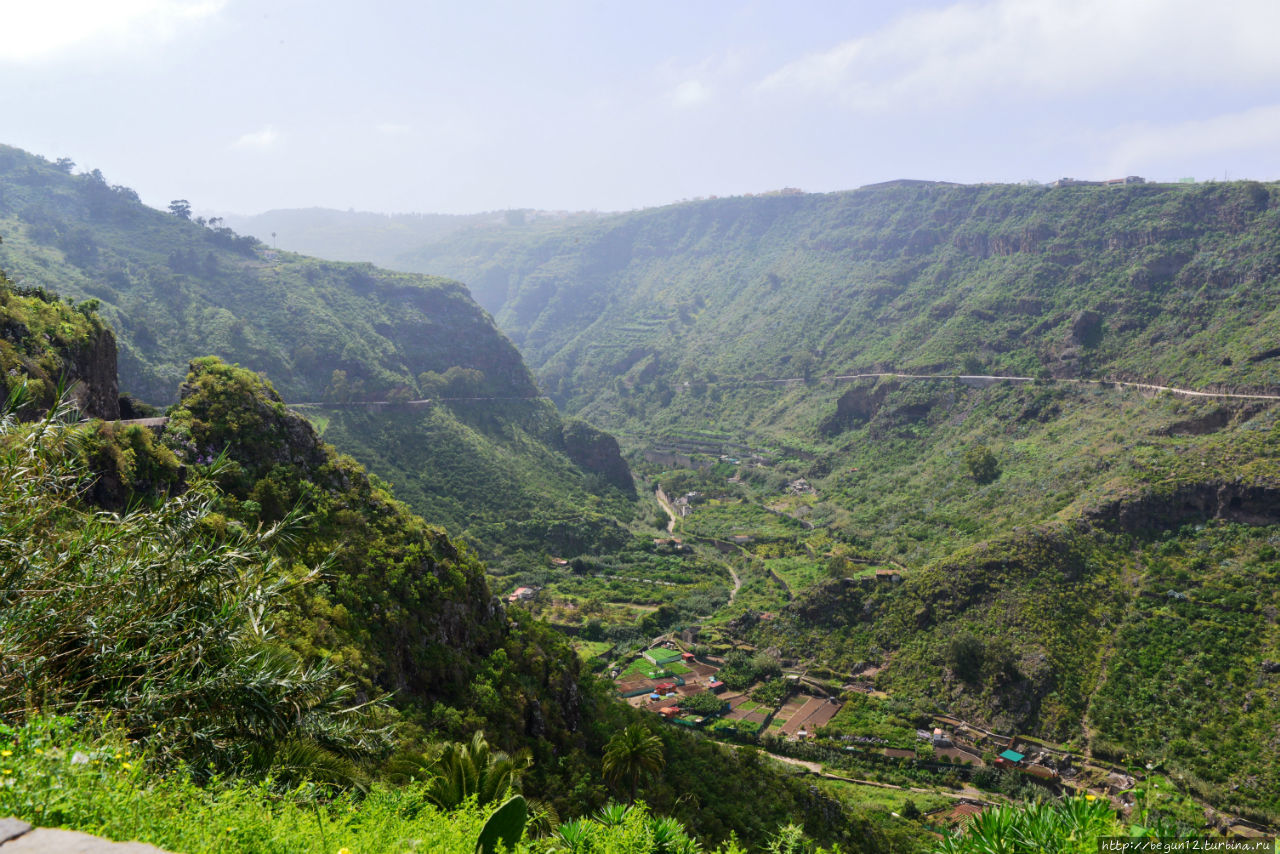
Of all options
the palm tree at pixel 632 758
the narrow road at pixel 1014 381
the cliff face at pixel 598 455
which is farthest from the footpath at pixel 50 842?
the cliff face at pixel 598 455

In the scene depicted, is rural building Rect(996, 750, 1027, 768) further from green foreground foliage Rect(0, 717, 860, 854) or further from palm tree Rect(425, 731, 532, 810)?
palm tree Rect(425, 731, 532, 810)

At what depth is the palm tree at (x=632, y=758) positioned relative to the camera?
23.7 metres

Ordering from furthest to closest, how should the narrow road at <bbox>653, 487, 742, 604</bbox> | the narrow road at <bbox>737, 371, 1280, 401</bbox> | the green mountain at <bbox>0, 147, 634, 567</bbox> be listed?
the green mountain at <bbox>0, 147, 634, 567</bbox>
the narrow road at <bbox>653, 487, 742, 604</bbox>
the narrow road at <bbox>737, 371, 1280, 401</bbox>

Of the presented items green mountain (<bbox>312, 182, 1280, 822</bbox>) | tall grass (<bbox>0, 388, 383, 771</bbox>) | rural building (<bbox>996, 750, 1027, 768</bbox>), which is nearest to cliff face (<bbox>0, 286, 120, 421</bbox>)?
tall grass (<bbox>0, 388, 383, 771</bbox>)

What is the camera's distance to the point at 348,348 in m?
92.7

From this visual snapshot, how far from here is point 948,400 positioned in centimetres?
9538

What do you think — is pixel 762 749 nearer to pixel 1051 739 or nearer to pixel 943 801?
pixel 943 801

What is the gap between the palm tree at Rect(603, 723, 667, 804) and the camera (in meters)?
23.7

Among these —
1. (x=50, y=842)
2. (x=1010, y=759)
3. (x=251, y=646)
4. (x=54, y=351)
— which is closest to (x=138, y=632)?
(x=251, y=646)

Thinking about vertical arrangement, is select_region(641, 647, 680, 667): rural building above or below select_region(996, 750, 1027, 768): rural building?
below

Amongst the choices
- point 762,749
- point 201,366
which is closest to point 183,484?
point 201,366

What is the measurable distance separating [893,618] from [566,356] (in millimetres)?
155128

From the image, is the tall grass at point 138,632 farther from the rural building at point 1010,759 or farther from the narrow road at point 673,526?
the narrow road at point 673,526

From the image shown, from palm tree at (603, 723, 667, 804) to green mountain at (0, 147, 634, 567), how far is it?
1982 inches
